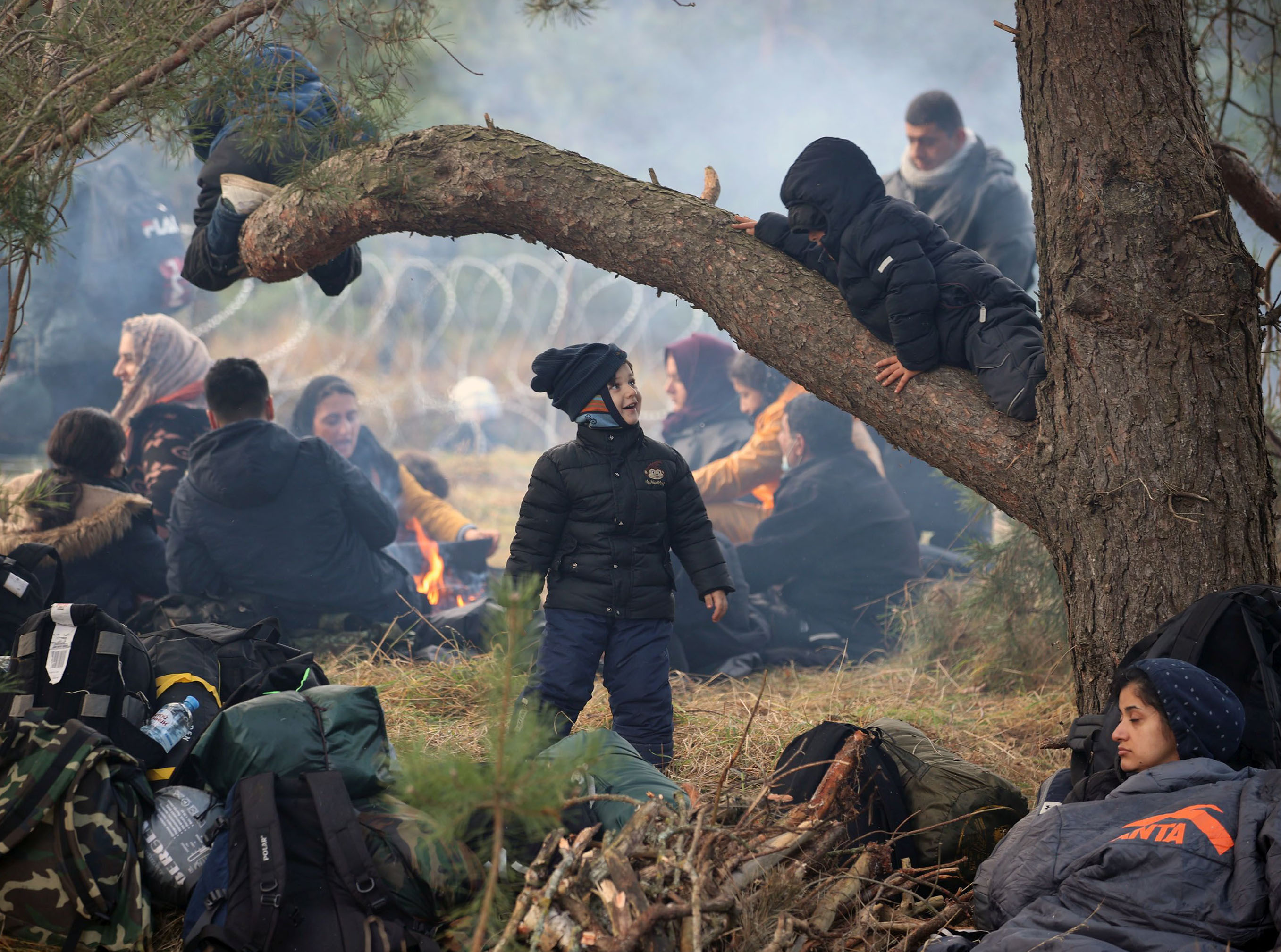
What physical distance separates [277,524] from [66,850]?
301 cm

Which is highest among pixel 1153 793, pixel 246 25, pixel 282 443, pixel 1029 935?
pixel 246 25

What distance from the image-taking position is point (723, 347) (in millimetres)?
7680

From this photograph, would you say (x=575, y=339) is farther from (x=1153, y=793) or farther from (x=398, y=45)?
(x=1153, y=793)

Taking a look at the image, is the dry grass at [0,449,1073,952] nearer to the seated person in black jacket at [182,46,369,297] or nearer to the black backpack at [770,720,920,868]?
the black backpack at [770,720,920,868]

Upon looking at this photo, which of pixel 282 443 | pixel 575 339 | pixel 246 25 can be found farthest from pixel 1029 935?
pixel 575 339

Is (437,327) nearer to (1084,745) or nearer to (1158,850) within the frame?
(1084,745)

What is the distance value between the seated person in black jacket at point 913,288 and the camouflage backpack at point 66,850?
241 cm

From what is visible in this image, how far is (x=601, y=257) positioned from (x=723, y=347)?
421 centimetres

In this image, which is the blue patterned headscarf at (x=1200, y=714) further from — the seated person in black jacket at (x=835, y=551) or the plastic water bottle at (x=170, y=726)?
the seated person in black jacket at (x=835, y=551)

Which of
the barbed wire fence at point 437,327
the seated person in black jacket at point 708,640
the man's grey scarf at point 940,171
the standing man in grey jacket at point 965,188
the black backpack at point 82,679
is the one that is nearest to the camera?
the black backpack at point 82,679

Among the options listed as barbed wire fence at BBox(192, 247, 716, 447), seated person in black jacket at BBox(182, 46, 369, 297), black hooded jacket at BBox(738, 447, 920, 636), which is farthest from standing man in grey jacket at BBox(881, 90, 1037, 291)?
barbed wire fence at BBox(192, 247, 716, 447)

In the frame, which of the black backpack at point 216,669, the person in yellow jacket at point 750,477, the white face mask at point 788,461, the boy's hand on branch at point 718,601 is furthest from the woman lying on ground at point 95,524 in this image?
the white face mask at point 788,461

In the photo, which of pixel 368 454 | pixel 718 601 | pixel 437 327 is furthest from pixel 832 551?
pixel 437 327

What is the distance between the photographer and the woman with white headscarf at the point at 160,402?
5.86 meters
